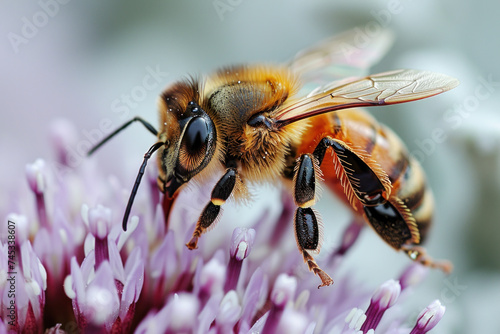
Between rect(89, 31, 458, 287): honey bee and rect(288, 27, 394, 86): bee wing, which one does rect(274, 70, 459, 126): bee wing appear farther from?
rect(288, 27, 394, 86): bee wing

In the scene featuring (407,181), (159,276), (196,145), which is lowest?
(407,181)

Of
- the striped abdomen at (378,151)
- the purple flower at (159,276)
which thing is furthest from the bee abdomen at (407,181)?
the purple flower at (159,276)

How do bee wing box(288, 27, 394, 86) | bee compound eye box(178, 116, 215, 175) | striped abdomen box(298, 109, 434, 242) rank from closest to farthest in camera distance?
1. bee compound eye box(178, 116, 215, 175)
2. striped abdomen box(298, 109, 434, 242)
3. bee wing box(288, 27, 394, 86)

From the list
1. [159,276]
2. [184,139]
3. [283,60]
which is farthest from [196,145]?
[283,60]

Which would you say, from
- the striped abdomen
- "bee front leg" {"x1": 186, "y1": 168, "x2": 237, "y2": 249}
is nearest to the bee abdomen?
the striped abdomen

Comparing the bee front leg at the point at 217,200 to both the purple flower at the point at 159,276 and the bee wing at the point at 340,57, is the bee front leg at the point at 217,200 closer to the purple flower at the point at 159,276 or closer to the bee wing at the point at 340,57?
the purple flower at the point at 159,276

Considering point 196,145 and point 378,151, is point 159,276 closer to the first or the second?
point 196,145
